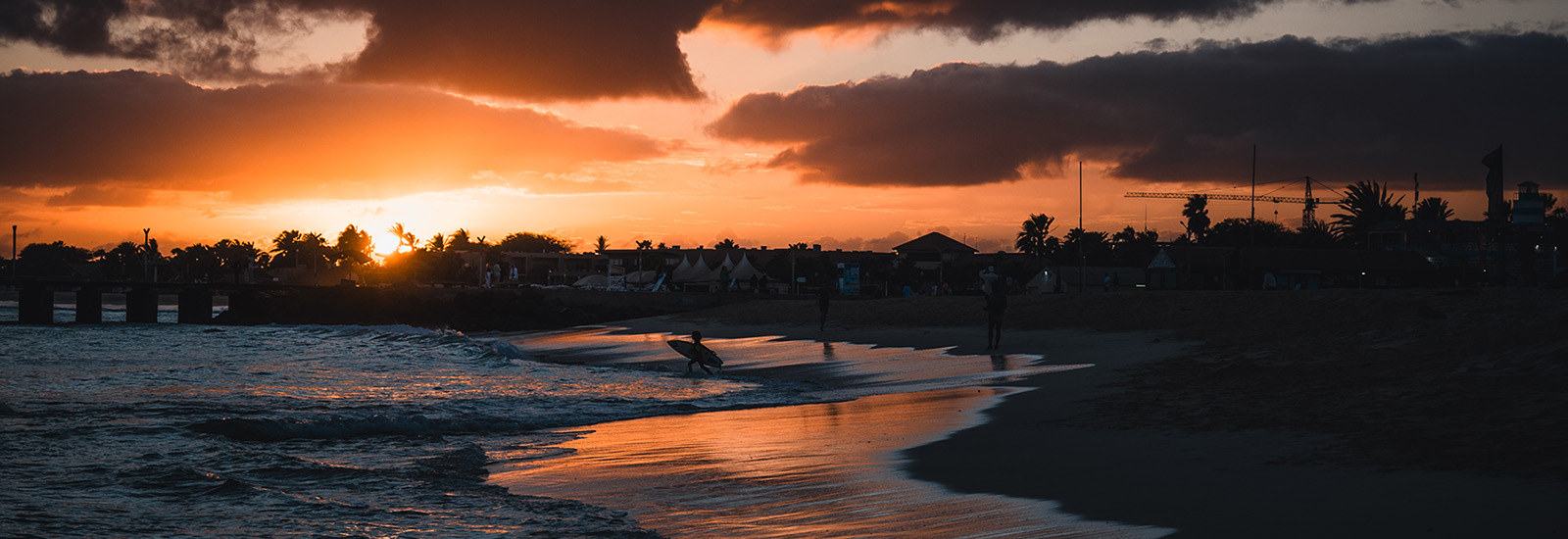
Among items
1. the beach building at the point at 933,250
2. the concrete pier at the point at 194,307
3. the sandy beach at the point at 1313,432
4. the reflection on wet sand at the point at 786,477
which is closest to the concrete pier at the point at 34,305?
the concrete pier at the point at 194,307

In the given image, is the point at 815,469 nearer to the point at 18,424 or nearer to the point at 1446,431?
the point at 1446,431

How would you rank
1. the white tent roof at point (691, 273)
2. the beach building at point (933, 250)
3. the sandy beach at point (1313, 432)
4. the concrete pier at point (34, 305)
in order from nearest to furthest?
1. the sandy beach at point (1313, 432)
2. the concrete pier at point (34, 305)
3. the white tent roof at point (691, 273)
4. the beach building at point (933, 250)

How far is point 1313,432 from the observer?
8.74m

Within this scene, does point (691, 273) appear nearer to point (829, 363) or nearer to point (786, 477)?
point (829, 363)

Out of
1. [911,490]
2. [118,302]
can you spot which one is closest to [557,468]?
[911,490]

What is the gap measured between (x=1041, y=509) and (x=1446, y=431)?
3747 mm

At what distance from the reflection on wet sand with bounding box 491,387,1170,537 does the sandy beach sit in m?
0.42

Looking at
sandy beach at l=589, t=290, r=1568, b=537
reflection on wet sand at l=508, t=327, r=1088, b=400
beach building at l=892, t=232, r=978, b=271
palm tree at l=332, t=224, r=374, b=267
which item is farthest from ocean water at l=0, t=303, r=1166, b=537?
palm tree at l=332, t=224, r=374, b=267

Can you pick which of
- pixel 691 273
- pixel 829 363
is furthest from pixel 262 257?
pixel 829 363

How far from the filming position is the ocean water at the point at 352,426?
7875 mm

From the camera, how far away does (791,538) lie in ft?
20.7

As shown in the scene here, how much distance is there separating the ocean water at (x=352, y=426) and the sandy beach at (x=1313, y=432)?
9.56 feet

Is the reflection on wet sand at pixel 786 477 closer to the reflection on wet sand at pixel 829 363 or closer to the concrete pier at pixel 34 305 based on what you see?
the reflection on wet sand at pixel 829 363

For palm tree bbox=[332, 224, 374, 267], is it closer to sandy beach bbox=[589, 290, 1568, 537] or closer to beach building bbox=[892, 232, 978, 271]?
beach building bbox=[892, 232, 978, 271]
